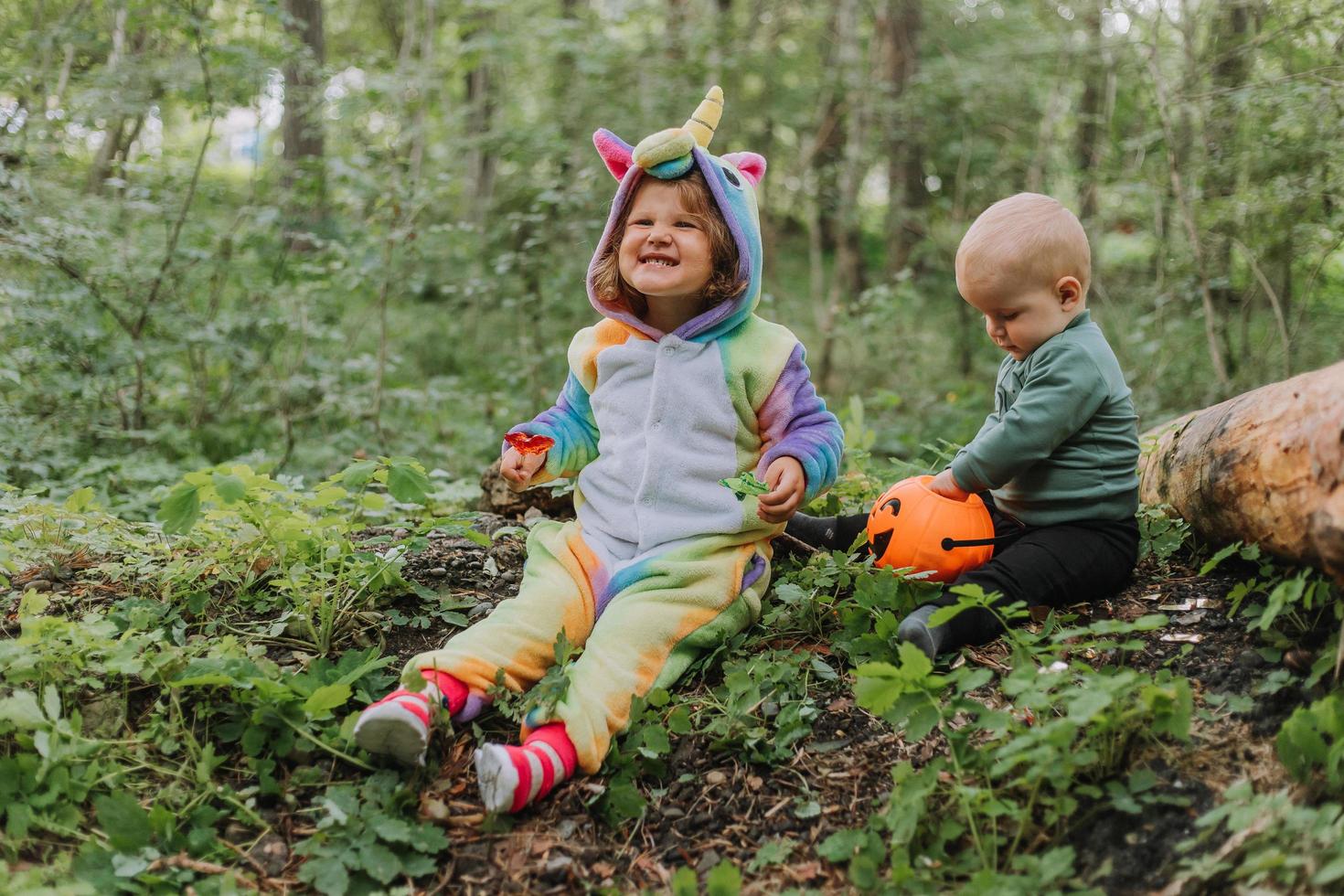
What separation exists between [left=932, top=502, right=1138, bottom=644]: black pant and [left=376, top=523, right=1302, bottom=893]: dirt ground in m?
0.15

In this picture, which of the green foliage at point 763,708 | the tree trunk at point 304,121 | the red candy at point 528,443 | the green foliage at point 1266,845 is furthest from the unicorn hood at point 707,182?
the tree trunk at point 304,121

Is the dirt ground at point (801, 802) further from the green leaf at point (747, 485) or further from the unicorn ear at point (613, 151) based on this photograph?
the unicorn ear at point (613, 151)

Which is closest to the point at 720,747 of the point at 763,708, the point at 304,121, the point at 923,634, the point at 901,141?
the point at 763,708

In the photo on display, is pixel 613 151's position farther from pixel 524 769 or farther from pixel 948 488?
pixel 524 769

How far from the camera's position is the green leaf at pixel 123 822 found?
198 cm

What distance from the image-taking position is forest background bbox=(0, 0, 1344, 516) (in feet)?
16.0

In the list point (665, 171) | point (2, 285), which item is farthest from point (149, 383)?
point (665, 171)

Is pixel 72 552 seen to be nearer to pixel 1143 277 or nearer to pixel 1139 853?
pixel 1139 853

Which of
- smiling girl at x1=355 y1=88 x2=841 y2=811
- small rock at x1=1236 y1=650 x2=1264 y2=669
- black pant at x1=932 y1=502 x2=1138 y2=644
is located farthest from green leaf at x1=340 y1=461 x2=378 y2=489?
small rock at x1=1236 y1=650 x2=1264 y2=669

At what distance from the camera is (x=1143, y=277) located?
30.2 feet

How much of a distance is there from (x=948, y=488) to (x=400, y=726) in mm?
1670

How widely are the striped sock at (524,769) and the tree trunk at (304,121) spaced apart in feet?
13.1

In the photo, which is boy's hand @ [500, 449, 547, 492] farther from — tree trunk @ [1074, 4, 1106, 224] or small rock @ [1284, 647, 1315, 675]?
tree trunk @ [1074, 4, 1106, 224]

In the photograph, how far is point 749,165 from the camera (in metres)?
3.01
